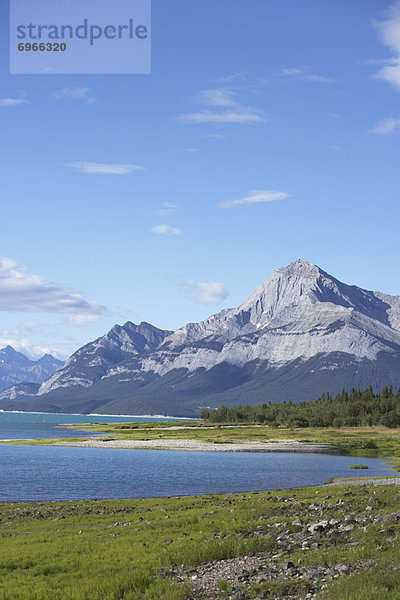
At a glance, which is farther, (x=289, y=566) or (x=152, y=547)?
(x=152, y=547)

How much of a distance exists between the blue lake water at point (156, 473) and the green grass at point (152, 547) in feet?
→ 57.3

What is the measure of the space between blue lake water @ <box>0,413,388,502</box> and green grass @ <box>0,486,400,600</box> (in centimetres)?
1745

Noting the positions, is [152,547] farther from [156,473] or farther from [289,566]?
[156,473]

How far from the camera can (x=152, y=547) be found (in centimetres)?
2988

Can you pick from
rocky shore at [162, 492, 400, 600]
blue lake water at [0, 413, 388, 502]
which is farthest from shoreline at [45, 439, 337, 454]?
rocky shore at [162, 492, 400, 600]

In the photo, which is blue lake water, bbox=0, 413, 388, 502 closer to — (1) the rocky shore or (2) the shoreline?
(2) the shoreline

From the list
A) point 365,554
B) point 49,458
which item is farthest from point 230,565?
point 49,458

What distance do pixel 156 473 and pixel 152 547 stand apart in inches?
2177

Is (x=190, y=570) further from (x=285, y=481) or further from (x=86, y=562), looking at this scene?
(x=285, y=481)

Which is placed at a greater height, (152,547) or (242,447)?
(152,547)

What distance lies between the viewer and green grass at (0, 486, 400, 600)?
22.1 m

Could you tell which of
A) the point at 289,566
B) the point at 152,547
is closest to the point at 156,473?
the point at 152,547

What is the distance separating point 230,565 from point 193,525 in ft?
38.5

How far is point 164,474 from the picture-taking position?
82.2 m
